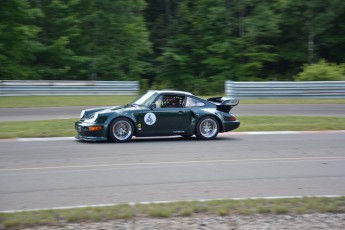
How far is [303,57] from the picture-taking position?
39.2 metres

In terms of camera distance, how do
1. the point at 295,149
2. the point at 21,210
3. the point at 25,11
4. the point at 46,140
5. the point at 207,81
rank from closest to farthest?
1. the point at 21,210
2. the point at 295,149
3. the point at 46,140
4. the point at 25,11
5. the point at 207,81

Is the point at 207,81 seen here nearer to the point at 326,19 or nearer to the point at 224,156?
the point at 326,19

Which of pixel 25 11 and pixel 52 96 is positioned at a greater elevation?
pixel 25 11

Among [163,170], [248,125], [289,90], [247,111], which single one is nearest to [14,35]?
[289,90]

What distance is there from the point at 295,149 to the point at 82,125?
513 cm

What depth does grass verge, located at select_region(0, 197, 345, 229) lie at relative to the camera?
20.0 feet

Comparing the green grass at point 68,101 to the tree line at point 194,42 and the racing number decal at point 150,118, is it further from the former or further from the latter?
the racing number decal at point 150,118

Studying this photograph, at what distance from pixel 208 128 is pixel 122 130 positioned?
95.9 inches

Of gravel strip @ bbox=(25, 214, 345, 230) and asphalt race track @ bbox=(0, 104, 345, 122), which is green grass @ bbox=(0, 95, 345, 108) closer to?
asphalt race track @ bbox=(0, 104, 345, 122)

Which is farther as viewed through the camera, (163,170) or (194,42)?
(194,42)

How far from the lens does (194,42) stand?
4144 centimetres

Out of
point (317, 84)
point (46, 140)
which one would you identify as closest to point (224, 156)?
point (46, 140)

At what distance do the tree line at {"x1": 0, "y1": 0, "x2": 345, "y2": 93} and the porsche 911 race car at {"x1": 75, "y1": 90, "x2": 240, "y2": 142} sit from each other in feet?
70.6

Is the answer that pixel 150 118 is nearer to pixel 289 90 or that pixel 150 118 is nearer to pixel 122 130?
pixel 122 130
